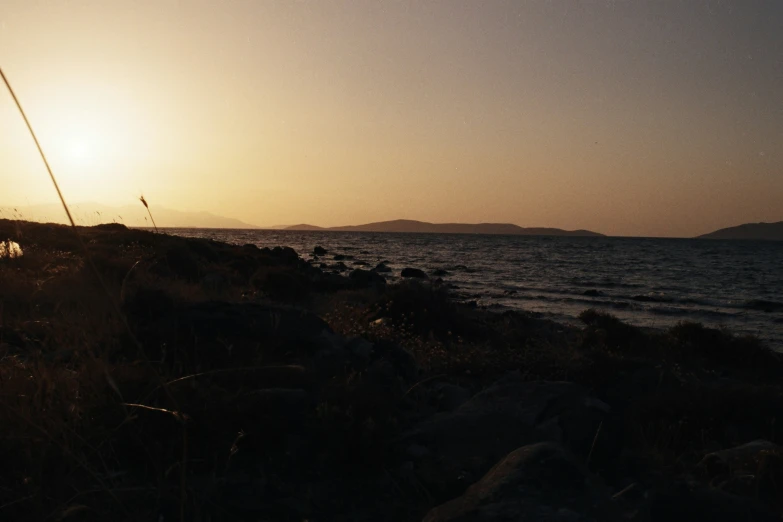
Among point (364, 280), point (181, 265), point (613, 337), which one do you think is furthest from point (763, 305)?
point (181, 265)

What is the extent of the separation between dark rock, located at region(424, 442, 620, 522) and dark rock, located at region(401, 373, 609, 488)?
69 cm

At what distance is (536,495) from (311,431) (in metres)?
1.81

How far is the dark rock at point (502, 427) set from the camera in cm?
399

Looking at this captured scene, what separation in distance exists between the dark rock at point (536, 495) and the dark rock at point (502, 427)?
2.27 feet

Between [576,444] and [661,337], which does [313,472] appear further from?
[661,337]

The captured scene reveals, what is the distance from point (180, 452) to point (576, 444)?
3019 mm

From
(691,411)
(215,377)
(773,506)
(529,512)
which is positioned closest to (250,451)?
(215,377)

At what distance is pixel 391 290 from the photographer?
13539 millimetres

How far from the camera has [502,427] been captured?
4.46 metres

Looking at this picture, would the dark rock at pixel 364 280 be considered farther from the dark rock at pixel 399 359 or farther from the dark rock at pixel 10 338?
the dark rock at pixel 10 338

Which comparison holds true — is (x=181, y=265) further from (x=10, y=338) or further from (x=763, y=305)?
(x=763, y=305)

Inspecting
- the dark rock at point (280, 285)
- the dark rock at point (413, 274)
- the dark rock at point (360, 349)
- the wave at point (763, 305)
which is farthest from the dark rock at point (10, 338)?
the dark rock at point (413, 274)

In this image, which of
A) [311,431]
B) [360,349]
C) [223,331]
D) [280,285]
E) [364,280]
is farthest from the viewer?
[364,280]

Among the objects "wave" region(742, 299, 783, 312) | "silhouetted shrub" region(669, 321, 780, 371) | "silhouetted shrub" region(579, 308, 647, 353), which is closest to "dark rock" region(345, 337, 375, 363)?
"silhouetted shrub" region(579, 308, 647, 353)
